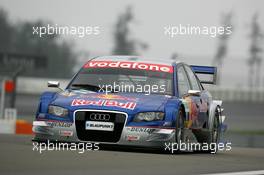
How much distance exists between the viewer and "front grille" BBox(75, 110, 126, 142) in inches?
506

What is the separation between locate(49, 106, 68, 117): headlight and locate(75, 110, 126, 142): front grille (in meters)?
0.24

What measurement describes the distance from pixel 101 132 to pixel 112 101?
1.50 ft

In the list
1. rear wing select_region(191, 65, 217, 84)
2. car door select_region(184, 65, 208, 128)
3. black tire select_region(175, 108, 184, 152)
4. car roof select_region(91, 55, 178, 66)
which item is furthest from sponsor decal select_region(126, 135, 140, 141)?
rear wing select_region(191, 65, 217, 84)

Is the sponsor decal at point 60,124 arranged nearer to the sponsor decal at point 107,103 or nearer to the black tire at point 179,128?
the sponsor decal at point 107,103

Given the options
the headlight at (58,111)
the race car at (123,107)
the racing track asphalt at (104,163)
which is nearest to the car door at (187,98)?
the race car at (123,107)

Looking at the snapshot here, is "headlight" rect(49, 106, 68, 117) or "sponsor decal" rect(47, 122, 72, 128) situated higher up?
"headlight" rect(49, 106, 68, 117)

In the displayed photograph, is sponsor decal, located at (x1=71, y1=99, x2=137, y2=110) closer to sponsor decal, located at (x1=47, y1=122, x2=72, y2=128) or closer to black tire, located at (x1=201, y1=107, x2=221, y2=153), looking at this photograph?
sponsor decal, located at (x1=47, y1=122, x2=72, y2=128)

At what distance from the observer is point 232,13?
72.3 m

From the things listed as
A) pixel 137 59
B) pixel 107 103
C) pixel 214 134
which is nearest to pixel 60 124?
pixel 107 103

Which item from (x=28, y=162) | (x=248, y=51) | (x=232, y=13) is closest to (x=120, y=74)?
(x=28, y=162)

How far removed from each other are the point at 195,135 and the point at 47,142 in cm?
241

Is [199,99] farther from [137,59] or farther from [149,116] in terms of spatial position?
[149,116]

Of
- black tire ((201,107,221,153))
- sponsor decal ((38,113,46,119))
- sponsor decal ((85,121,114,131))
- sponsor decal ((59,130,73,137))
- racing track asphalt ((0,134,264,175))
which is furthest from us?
black tire ((201,107,221,153))

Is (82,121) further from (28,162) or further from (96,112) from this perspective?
(28,162)
